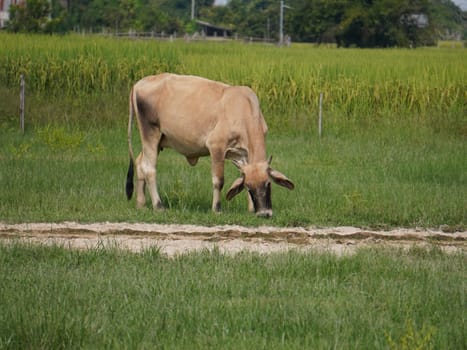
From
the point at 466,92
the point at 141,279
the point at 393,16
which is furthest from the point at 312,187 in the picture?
the point at 393,16

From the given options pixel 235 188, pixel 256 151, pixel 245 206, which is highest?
pixel 256 151

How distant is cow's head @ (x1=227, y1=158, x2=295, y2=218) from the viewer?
11.2 meters

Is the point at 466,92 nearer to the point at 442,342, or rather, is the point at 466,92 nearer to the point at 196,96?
the point at 196,96

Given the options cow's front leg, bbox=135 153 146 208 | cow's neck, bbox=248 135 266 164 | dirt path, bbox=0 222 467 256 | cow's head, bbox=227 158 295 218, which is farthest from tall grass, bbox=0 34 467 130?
dirt path, bbox=0 222 467 256

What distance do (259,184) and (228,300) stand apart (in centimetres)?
400

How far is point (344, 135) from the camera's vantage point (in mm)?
19484

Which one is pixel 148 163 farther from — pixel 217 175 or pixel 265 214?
pixel 265 214

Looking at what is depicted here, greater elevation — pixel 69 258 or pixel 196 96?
pixel 196 96

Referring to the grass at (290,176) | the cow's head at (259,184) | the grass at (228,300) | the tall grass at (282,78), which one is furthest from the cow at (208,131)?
the tall grass at (282,78)

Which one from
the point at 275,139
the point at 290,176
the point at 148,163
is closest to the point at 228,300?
the point at 148,163

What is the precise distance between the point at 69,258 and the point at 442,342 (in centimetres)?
349

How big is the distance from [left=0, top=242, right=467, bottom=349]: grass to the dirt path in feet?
2.57

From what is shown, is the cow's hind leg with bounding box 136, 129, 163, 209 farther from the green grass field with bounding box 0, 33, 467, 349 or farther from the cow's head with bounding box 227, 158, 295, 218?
the cow's head with bounding box 227, 158, 295, 218

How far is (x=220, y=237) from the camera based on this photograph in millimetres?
10258
